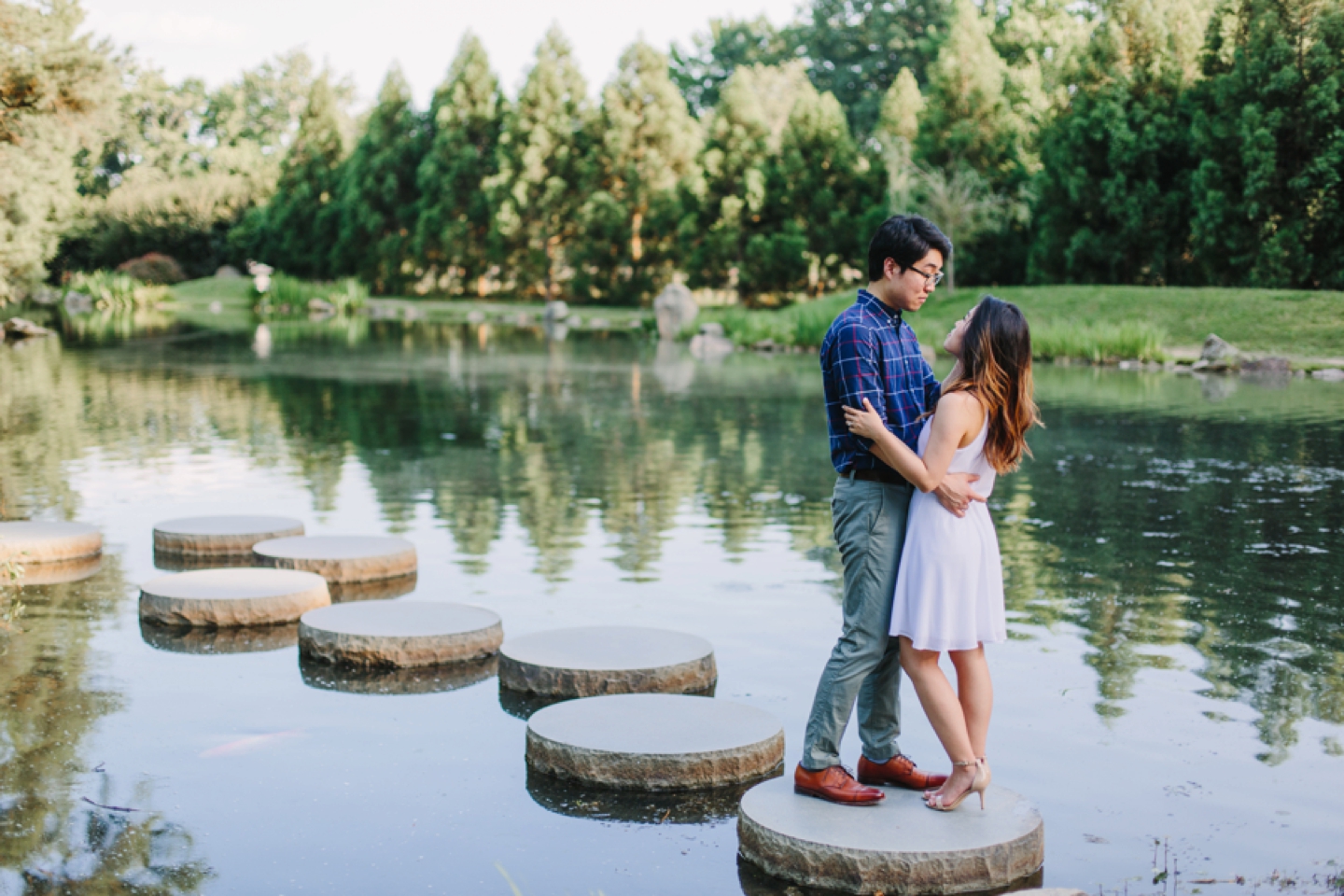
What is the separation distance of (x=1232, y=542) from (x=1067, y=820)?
5.56 metres

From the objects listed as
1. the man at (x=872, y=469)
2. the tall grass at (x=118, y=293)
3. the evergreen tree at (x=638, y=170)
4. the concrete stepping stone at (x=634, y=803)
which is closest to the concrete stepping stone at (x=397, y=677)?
the concrete stepping stone at (x=634, y=803)

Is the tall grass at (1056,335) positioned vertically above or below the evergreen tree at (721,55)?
below

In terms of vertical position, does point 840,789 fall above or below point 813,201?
below

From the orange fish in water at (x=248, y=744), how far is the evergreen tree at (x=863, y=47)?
5887cm

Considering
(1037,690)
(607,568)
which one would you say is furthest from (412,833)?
(607,568)

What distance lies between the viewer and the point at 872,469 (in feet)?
13.3

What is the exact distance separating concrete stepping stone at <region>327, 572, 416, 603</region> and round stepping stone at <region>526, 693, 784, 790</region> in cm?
283

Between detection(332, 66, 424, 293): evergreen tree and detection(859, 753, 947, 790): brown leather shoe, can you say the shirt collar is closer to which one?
detection(859, 753, 947, 790): brown leather shoe

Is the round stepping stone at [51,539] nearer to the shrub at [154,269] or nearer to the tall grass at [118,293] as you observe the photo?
the tall grass at [118,293]

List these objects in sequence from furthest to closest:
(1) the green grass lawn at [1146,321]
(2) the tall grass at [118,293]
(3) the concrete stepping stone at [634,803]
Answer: (2) the tall grass at [118,293] < (1) the green grass lawn at [1146,321] < (3) the concrete stepping stone at [634,803]

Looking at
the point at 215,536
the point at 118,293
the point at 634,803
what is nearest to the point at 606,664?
the point at 634,803

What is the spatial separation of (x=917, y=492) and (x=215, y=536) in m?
5.86

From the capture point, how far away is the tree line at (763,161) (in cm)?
3081

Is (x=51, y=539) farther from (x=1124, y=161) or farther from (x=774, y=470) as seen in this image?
(x=1124, y=161)
